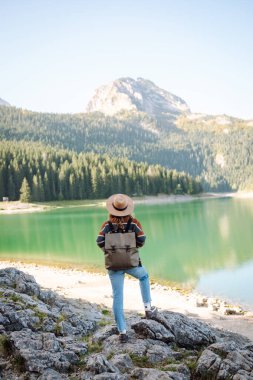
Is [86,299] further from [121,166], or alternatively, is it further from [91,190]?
[121,166]

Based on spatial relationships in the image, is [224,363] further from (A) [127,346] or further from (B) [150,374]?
(A) [127,346]

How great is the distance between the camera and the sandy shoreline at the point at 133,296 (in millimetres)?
17406

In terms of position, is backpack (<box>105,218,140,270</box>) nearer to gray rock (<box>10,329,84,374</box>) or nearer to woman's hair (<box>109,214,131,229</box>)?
woman's hair (<box>109,214,131,229</box>)

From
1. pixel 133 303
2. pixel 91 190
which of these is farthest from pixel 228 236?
pixel 91 190

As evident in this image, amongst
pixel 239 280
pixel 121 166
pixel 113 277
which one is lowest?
pixel 239 280

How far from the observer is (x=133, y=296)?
861 inches

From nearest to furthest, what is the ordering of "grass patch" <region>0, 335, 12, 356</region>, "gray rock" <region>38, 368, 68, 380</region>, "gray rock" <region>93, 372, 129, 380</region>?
"gray rock" <region>93, 372, 129, 380</region>, "gray rock" <region>38, 368, 68, 380</region>, "grass patch" <region>0, 335, 12, 356</region>

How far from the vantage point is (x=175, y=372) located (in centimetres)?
757

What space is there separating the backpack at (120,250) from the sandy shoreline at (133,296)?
28.9 feet

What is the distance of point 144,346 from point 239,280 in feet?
69.4

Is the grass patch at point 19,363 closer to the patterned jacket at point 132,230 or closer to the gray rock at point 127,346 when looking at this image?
the gray rock at point 127,346

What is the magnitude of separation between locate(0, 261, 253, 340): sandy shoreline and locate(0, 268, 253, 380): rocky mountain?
677 cm

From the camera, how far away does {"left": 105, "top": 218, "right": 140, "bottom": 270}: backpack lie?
8414 millimetres

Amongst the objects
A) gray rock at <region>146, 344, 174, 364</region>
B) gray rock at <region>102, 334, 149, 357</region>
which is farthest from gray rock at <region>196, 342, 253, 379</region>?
gray rock at <region>102, 334, 149, 357</region>
